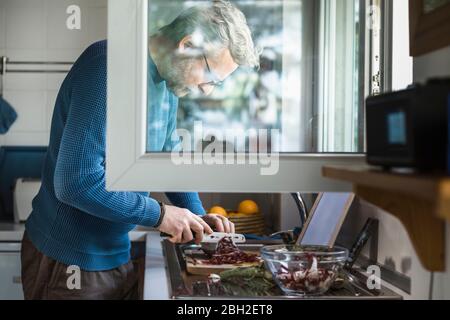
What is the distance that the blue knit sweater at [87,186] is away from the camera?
1495 millimetres

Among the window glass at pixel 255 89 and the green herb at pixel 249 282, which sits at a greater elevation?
the window glass at pixel 255 89

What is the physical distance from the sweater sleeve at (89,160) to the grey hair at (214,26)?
1.15 feet

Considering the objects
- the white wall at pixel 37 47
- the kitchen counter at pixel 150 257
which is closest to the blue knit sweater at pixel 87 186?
the kitchen counter at pixel 150 257

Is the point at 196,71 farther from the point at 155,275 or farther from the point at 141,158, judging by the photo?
the point at 155,275

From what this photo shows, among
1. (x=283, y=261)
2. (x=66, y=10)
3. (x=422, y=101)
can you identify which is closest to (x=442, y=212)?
(x=422, y=101)

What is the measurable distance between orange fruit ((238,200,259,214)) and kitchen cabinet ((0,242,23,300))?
79 centimetres

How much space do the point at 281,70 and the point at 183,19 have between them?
18cm

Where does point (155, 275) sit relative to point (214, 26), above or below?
below

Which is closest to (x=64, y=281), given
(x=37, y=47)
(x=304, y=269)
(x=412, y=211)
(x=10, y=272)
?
(x=304, y=269)

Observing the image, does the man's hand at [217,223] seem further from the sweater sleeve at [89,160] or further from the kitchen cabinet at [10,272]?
the kitchen cabinet at [10,272]

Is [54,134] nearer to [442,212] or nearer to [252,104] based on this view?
[252,104]

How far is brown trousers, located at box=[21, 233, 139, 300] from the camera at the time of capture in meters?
1.77

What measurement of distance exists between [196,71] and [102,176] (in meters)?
0.40

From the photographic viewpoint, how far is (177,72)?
4.08ft
